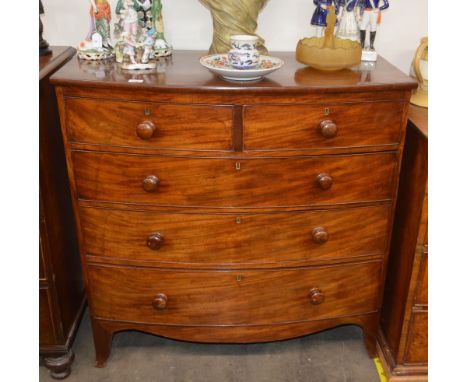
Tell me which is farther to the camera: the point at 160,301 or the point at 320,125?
the point at 160,301

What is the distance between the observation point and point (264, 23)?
2.05 m

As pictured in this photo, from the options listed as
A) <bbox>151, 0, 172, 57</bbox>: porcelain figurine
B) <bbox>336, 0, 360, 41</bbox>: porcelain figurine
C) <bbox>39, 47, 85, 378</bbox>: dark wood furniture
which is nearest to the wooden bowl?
<bbox>336, 0, 360, 41</bbox>: porcelain figurine

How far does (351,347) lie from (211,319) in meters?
0.67

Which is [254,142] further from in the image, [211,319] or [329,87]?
[211,319]

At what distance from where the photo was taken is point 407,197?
1.82 meters

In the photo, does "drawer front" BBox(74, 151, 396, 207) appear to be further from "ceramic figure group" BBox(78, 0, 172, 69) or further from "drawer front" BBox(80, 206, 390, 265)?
"ceramic figure group" BBox(78, 0, 172, 69)

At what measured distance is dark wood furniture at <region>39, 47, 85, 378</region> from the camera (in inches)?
68.7

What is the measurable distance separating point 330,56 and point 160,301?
105 centimetres

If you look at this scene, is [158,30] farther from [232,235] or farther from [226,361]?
[226,361]

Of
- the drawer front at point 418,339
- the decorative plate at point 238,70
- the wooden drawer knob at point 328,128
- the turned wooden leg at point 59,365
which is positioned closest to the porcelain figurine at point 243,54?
the decorative plate at point 238,70

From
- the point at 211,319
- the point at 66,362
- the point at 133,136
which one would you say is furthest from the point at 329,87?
the point at 66,362

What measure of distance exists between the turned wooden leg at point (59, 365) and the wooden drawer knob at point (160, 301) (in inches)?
18.2

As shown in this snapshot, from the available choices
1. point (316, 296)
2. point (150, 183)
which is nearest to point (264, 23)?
point (150, 183)

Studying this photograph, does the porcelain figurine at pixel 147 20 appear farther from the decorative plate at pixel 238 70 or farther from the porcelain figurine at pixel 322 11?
the porcelain figurine at pixel 322 11
